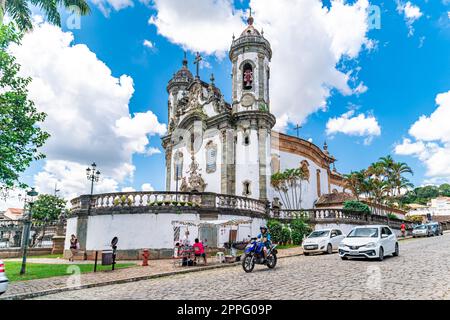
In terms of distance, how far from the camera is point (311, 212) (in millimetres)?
27656

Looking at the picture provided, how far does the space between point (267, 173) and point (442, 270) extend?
2106cm

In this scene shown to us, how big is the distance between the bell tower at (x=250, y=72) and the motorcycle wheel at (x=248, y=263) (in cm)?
2253

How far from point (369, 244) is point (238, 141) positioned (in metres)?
20.2

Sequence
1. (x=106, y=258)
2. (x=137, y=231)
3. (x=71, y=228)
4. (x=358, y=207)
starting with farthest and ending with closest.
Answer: (x=358, y=207), (x=71, y=228), (x=137, y=231), (x=106, y=258)

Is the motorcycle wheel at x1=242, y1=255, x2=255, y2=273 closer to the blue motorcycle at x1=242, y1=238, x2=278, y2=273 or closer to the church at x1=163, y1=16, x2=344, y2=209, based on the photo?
the blue motorcycle at x1=242, y1=238, x2=278, y2=273

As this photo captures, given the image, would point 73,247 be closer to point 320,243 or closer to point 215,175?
point 320,243

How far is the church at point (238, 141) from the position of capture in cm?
3175

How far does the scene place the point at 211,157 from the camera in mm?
34812

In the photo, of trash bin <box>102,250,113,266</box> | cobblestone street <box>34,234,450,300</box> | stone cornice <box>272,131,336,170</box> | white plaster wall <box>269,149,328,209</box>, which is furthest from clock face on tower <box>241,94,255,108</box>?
cobblestone street <box>34,234,450,300</box>

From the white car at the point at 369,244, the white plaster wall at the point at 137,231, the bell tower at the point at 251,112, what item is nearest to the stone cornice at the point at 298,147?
the bell tower at the point at 251,112

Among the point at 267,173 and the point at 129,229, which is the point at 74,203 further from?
the point at 267,173

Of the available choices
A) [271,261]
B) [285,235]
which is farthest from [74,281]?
[285,235]

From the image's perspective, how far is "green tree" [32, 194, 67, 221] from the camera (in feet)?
180
